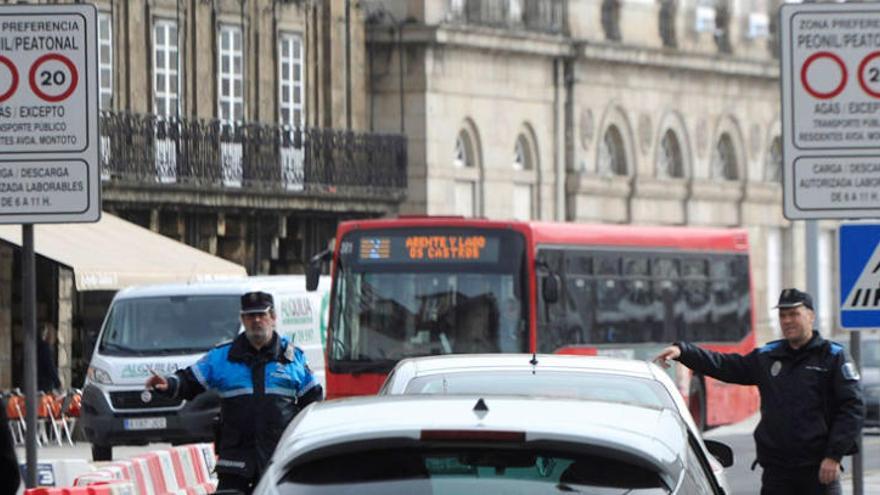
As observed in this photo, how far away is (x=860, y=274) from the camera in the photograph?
16.7 m

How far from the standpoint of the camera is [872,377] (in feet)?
140

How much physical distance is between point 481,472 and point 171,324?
2583cm

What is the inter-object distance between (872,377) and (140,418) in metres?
12.7

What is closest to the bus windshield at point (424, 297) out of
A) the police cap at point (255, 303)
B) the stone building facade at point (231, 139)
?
the stone building facade at point (231, 139)

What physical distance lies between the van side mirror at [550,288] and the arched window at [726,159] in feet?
117

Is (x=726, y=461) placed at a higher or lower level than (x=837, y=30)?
lower

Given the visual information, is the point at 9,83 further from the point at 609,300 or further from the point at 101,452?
the point at 609,300

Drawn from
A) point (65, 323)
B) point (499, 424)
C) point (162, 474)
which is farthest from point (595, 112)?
point (499, 424)

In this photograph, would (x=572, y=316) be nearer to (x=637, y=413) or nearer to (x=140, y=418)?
(x=140, y=418)

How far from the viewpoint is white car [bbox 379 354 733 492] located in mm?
13977

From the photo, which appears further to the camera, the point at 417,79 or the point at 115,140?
the point at 417,79

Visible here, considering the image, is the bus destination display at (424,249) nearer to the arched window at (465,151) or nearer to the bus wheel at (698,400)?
the bus wheel at (698,400)

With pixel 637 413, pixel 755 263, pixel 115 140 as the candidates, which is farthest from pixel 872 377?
pixel 637 413

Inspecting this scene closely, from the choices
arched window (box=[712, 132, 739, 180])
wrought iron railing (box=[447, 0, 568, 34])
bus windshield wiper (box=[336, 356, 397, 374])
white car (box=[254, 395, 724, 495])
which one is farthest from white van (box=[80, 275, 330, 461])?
arched window (box=[712, 132, 739, 180])
